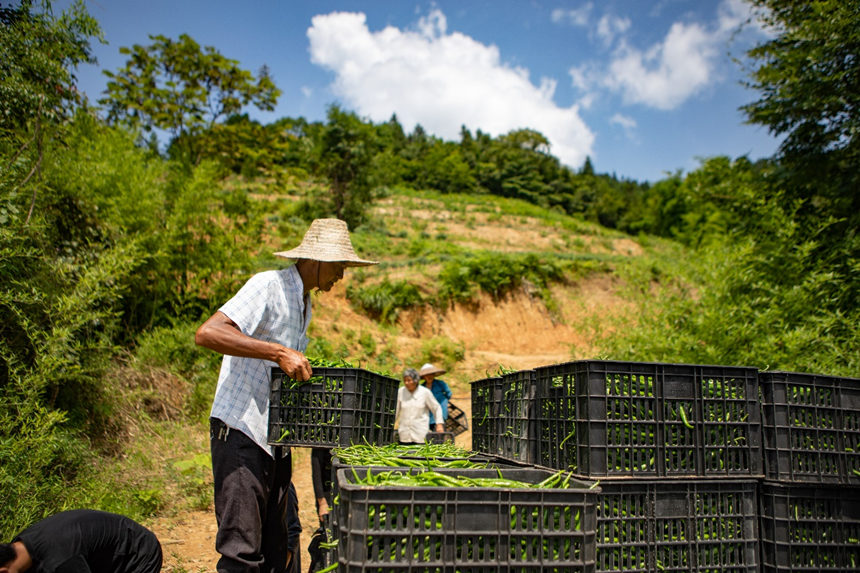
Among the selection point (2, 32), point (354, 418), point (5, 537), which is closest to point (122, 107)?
point (2, 32)

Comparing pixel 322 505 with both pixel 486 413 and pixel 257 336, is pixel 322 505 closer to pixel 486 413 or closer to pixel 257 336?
pixel 486 413

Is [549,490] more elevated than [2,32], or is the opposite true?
[2,32]

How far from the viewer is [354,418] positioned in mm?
3443

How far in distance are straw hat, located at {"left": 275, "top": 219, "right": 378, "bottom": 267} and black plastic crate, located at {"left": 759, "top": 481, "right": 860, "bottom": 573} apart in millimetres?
2863

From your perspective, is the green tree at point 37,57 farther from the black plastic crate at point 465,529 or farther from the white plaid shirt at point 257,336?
the black plastic crate at point 465,529

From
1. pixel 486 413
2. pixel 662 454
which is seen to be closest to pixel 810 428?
pixel 662 454

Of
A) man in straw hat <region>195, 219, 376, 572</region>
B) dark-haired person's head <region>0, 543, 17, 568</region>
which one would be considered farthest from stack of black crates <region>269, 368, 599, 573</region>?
dark-haired person's head <region>0, 543, 17, 568</region>

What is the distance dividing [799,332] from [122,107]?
52.0 ft

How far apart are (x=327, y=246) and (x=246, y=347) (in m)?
0.89

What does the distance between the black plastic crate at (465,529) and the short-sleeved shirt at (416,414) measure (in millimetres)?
5744

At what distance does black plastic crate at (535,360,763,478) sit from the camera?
2.96m

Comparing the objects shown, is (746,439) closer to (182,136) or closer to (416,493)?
(416,493)

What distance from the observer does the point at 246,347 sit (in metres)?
3.16

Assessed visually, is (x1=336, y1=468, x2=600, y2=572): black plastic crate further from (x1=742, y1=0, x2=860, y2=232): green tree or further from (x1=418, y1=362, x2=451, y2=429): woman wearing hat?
(x1=742, y1=0, x2=860, y2=232): green tree
